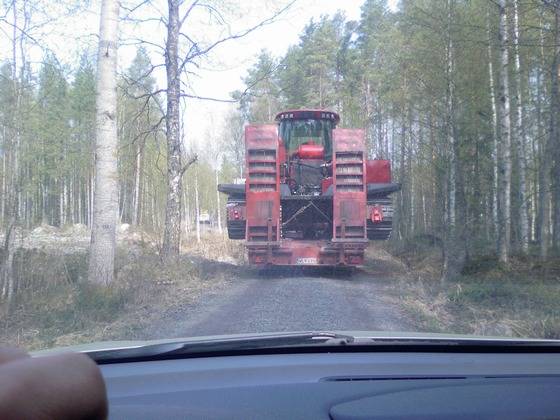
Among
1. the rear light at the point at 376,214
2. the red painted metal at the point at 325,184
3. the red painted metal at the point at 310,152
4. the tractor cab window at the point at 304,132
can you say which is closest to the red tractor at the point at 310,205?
the rear light at the point at 376,214

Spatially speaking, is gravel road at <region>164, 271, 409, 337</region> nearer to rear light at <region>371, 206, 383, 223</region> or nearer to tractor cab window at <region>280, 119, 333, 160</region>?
rear light at <region>371, 206, 383, 223</region>

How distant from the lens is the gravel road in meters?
7.84

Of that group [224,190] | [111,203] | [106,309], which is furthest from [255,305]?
[224,190]

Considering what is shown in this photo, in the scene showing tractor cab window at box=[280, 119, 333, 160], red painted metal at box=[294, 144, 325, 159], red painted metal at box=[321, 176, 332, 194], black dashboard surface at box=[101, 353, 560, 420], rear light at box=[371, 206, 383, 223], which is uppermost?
tractor cab window at box=[280, 119, 333, 160]

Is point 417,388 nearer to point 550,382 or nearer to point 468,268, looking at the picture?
point 550,382

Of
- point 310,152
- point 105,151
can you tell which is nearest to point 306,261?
point 310,152

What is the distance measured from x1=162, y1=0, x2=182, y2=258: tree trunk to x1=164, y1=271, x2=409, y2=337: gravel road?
2306 mm

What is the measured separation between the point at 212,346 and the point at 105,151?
7782mm

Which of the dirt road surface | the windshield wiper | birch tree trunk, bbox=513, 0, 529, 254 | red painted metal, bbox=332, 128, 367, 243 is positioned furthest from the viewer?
birch tree trunk, bbox=513, 0, 529, 254

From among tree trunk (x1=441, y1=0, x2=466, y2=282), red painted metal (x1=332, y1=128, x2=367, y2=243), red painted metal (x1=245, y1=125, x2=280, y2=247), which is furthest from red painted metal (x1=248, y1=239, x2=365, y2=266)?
tree trunk (x1=441, y1=0, x2=466, y2=282)

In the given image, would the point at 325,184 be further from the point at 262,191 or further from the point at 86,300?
the point at 86,300

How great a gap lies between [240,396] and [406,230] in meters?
26.5

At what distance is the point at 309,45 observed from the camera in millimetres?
35750

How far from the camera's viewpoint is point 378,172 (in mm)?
15758
